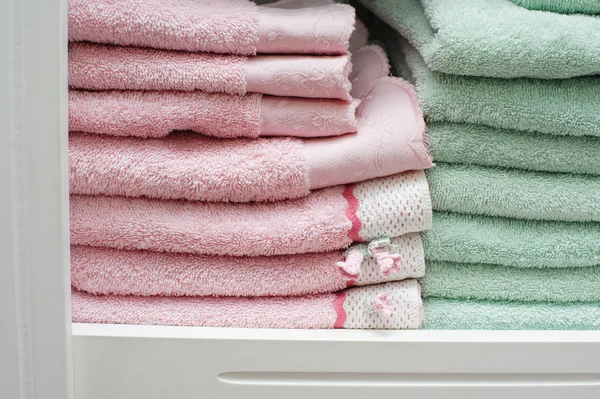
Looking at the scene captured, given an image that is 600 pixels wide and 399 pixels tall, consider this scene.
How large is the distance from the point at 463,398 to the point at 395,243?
15 cm

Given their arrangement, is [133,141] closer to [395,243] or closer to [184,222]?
[184,222]

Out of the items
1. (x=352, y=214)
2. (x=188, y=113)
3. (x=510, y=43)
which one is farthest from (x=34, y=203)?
(x=510, y=43)

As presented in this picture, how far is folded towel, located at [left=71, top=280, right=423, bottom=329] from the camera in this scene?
0.52m

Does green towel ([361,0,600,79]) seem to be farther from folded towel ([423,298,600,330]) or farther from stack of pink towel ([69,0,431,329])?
folded towel ([423,298,600,330])

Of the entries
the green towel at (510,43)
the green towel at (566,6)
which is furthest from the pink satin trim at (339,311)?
the green towel at (566,6)

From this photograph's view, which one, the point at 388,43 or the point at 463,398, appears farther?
the point at 388,43

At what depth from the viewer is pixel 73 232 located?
0.51 m

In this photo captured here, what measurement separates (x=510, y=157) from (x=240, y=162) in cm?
25

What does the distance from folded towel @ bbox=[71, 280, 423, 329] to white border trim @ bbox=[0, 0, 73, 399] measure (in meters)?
0.06

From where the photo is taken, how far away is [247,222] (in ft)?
1.69

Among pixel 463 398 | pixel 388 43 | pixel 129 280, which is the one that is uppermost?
pixel 388 43

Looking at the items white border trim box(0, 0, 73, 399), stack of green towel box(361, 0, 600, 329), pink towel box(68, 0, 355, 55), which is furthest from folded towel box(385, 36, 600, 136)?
white border trim box(0, 0, 73, 399)

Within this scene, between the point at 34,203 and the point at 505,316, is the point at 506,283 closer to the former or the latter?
the point at 505,316

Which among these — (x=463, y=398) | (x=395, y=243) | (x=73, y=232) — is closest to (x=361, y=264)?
(x=395, y=243)
